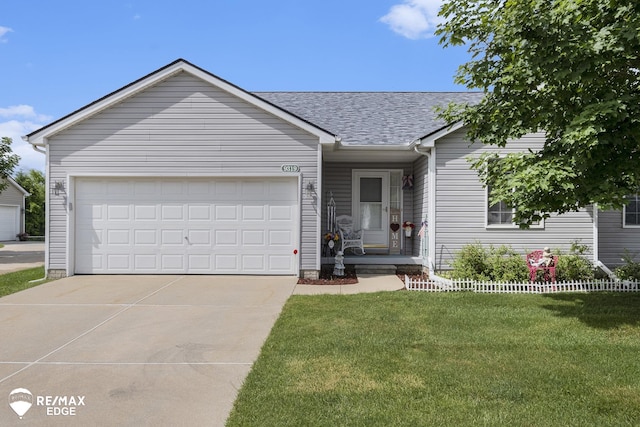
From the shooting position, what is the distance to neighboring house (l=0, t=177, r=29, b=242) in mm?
26531

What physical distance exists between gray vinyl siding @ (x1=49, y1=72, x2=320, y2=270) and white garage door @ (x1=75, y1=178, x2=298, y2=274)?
35cm

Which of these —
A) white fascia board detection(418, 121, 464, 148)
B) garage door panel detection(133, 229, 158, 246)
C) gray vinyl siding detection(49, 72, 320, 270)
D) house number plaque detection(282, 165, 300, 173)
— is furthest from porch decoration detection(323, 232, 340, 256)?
garage door panel detection(133, 229, 158, 246)

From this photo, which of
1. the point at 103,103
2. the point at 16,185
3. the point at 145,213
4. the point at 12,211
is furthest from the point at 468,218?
the point at 12,211

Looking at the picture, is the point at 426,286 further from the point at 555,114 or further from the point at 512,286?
the point at 555,114

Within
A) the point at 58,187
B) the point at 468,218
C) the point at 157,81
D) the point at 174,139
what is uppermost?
the point at 157,81

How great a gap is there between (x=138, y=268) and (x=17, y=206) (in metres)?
24.2

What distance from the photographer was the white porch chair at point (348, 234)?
11.2 meters

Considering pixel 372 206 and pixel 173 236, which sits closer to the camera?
pixel 173 236

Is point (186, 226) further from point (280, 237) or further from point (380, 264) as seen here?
point (380, 264)

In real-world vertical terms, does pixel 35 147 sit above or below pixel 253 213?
above

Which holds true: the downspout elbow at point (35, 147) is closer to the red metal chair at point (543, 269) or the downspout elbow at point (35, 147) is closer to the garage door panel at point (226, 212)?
the garage door panel at point (226, 212)

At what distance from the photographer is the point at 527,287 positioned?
→ 821cm

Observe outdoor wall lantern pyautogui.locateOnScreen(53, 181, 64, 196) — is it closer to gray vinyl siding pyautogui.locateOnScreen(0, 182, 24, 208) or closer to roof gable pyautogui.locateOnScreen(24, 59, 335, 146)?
roof gable pyautogui.locateOnScreen(24, 59, 335, 146)

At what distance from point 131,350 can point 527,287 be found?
7085mm
